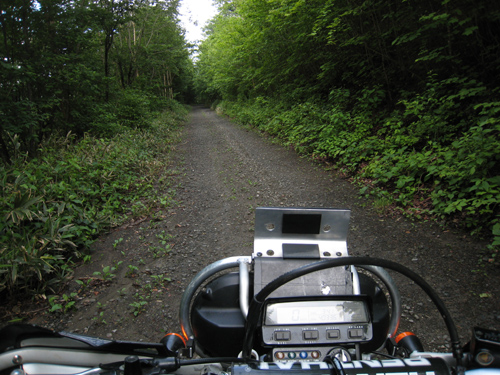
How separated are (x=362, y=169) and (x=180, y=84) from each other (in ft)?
130

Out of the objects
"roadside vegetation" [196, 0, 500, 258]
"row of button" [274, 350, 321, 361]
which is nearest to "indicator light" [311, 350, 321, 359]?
"row of button" [274, 350, 321, 361]

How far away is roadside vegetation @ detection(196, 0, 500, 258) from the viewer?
13.6 feet

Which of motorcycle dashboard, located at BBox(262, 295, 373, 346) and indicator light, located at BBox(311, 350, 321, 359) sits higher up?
motorcycle dashboard, located at BBox(262, 295, 373, 346)

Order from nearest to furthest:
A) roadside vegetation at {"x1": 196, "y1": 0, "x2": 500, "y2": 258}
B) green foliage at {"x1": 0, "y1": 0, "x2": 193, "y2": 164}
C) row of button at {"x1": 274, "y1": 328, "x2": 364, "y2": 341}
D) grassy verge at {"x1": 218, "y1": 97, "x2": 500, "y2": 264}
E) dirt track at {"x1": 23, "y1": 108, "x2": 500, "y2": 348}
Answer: row of button at {"x1": 274, "y1": 328, "x2": 364, "y2": 341}, dirt track at {"x1": 23, "y1": 108, "x2": 500, "y2": 348}, grassy verge at {"x1": 218, "y1": 97, "x2": 500, "y2": 264}, roadside vegetation at {"x1": 196, "y1": 0, "x2": 500, "y2": 258}, green foliage at {"x1": 0, "y1": 0, "x2": 193, "y2": 164}

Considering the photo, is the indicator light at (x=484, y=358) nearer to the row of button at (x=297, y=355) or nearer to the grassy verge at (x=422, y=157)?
the row of button at (x=297, y=355)

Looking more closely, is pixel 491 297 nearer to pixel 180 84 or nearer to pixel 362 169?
pixel 362 169

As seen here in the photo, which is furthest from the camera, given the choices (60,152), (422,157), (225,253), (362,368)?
(60,152)

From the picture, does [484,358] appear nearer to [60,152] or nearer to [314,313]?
[314,313]

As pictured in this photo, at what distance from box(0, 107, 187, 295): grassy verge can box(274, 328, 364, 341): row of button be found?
3177mm

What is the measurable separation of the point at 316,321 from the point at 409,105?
19.5 ft

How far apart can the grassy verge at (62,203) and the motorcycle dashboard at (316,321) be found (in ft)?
10.4

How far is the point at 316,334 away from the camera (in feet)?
3.48

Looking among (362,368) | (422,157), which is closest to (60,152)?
(422,157)

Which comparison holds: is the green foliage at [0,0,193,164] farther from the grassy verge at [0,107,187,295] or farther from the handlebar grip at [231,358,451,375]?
the handlebar grip at [231,358,451,375]
